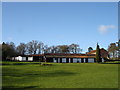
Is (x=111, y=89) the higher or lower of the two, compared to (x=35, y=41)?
lower

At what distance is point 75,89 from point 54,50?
72.0m

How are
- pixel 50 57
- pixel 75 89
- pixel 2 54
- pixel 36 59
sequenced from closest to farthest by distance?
pixel 75 89, pixel 2 54, pixel 50 57, pixel 36 59

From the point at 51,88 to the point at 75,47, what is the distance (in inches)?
2958

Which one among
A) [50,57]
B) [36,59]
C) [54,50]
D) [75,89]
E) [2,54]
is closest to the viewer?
[75,89]

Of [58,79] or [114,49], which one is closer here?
[58,79]

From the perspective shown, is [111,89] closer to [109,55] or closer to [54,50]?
[109,55]

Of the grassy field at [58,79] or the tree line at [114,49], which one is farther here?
the tree line at [114,49]

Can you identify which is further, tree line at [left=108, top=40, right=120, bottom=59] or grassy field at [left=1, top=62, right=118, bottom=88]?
tree line at [left=108, top=40, right=120, bottom=59]

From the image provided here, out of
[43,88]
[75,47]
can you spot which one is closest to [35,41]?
[75,47]

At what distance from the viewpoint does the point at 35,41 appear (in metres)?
74.9

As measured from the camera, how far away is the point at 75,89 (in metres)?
9.45

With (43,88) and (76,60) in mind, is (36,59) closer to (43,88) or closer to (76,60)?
(76,60)

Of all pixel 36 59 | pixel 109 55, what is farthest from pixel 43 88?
pixel 109 55

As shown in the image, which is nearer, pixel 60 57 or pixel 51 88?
pixel 51 88
